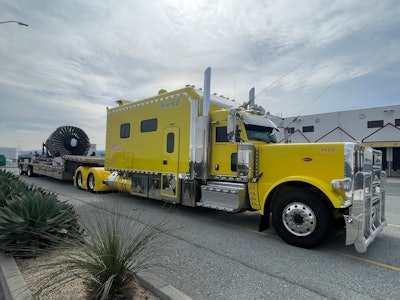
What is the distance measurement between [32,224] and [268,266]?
3615 millimetres

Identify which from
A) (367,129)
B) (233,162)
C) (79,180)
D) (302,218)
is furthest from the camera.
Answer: (367,129)

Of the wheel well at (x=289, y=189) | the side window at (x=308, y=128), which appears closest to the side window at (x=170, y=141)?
the wheel well at (x=289, y=189)

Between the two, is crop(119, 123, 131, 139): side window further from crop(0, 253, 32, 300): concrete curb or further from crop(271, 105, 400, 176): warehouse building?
crop(271, 105, 400, 176): warehouse building

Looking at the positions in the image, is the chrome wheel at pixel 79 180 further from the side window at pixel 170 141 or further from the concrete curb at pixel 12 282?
the concrete curb at pixel 12 282

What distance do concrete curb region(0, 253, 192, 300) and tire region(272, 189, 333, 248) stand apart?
288 centimetres

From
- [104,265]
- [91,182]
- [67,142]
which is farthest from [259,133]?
[67,142]

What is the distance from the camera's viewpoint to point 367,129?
2903cm

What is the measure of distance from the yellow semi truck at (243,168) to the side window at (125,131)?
0.12 ft

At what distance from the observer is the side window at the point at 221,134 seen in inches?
264

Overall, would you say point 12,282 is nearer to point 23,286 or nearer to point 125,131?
point 23,286

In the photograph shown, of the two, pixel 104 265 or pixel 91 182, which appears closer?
pixel 104 265

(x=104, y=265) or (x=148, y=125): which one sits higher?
(x=148, y=125)

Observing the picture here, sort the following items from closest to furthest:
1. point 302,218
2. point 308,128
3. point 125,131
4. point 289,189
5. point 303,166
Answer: point 302,218
point 303,166
point 289,189
point 125,131
point 308,128

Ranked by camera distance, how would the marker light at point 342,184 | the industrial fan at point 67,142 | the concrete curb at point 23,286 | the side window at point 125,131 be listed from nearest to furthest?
the concrete curb at point 23,286
the marker light at point 342,184
the side window at point 125,131
the industrial fan at point 67,142
